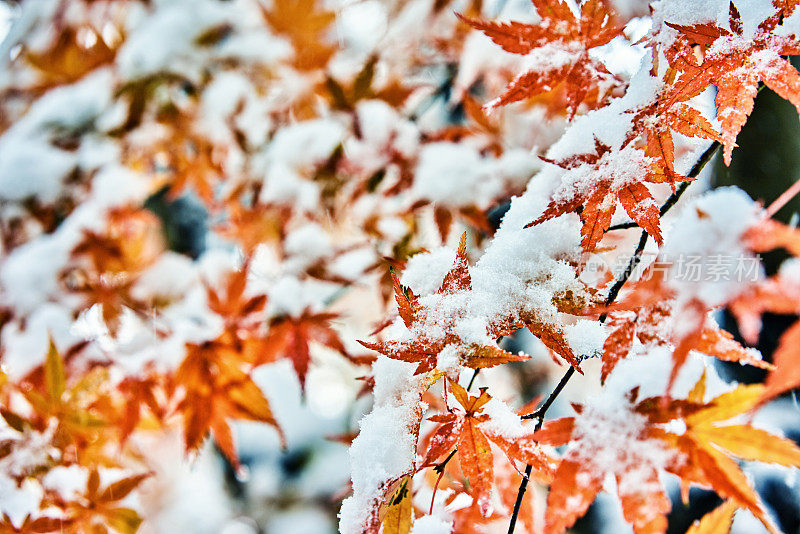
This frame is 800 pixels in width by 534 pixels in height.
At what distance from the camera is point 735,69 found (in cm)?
45

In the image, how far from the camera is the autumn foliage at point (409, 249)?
43 cm

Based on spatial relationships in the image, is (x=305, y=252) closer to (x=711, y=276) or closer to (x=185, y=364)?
(x=185, y=364)

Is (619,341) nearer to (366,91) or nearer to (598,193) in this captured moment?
(598,193)

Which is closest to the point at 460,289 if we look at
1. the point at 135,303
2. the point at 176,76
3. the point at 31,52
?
the point at 135,303

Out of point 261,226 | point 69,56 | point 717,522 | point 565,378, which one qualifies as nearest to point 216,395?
point 261,226

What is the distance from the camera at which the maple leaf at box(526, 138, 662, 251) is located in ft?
1.48

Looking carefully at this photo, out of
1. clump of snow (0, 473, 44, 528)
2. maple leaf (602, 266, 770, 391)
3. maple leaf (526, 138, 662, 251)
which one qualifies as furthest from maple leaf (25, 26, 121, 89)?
maple leaf (602, 266, 770, 391)

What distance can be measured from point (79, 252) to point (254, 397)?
63 centimetres

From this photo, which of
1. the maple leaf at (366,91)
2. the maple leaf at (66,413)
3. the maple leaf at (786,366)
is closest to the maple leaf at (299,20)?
the maple leaf at (366,91)

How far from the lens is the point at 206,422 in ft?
2.95

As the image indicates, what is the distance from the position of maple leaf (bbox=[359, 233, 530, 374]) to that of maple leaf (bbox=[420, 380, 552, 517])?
3 cm

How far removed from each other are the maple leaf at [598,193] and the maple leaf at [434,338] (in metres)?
0.10

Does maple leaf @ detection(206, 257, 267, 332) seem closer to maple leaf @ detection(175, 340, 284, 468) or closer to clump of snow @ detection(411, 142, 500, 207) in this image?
maple leaf @ detection(175, 340, 284, 468)

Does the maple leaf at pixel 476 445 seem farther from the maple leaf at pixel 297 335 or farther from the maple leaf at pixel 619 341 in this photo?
the maple leaf at pixel 297 335
